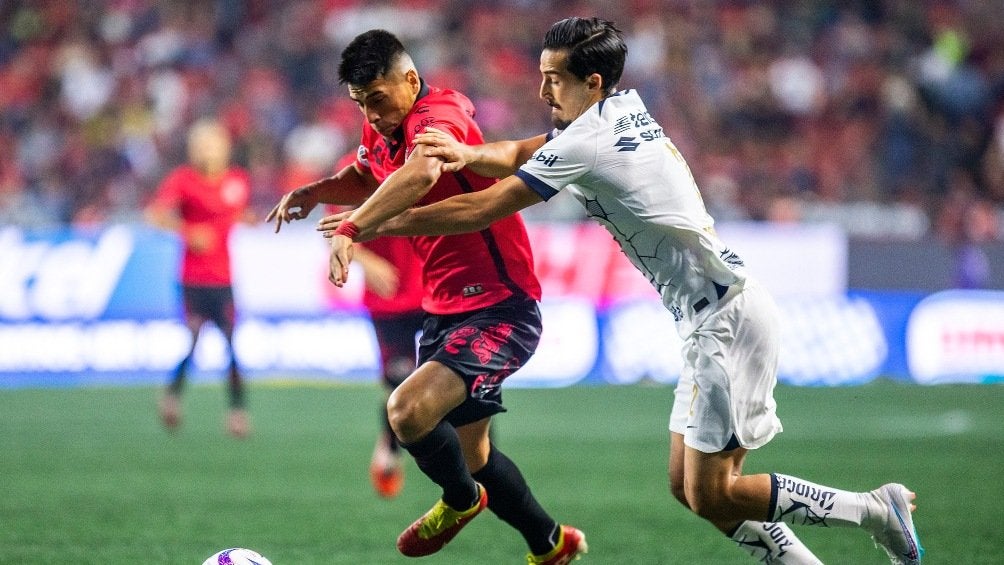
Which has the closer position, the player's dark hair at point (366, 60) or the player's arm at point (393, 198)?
the player's arm at point (393, 198)

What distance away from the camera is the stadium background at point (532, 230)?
9773 millimetres

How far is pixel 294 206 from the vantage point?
233 inches

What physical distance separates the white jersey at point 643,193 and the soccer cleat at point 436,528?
1.24 m

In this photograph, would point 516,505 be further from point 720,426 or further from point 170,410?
point 170,410

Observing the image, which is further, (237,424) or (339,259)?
(237,424)

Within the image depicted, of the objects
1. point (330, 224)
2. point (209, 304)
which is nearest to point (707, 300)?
point (330, 224)

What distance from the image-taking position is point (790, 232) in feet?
47.2

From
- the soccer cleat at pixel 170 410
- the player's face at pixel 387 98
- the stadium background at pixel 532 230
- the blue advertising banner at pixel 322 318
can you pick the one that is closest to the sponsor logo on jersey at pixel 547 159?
the player's face at pixel 387 98

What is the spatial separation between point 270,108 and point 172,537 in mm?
11844

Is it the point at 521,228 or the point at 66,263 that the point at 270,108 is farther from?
the point at 521,228

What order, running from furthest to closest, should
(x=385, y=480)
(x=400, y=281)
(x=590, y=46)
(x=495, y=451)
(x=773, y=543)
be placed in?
(x=400, y=281) < (x=385, y=480) < (x=495, y=451) < (x=773, y=543) < (x=590, y=46)

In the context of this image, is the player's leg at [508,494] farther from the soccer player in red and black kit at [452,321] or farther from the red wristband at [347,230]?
the red wristband at [347,230]

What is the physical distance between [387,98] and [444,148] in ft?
2.12

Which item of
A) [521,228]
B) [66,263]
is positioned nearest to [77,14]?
[66,263]
